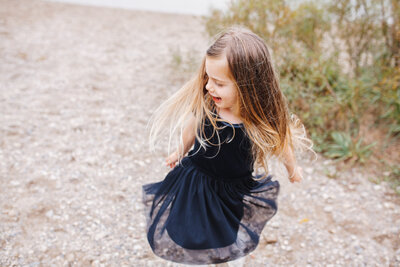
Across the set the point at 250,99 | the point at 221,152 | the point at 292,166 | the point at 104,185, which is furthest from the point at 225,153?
the point at 104,185

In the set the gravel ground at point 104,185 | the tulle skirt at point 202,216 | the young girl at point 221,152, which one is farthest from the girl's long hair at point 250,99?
the gravel ground at point 104,185

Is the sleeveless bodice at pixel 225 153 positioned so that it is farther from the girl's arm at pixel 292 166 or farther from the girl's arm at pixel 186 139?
the girl's arm at pixel 292 166

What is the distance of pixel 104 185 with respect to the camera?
8.46 feet

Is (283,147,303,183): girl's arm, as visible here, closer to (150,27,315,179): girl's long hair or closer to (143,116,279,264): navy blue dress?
(150,27,315,179): girl's long hair

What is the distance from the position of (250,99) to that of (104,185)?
5.34ft

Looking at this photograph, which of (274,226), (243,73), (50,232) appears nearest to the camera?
(243,73)

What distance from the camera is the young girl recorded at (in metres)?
1.38

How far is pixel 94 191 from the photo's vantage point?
8.23 ft

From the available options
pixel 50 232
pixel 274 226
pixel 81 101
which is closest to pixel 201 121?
pixel 274 226

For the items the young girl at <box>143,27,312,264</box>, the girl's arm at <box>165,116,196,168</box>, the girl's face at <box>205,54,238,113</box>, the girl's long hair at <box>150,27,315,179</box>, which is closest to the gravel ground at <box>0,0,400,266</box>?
the young girl at <box>143,27,312,264</box>

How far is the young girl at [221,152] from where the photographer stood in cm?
138

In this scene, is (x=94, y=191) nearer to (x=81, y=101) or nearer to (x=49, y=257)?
(x=49, y=257)

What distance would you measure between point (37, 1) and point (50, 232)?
6.04 meters

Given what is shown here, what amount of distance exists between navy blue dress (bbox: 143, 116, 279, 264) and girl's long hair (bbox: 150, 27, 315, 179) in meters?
0.06
